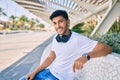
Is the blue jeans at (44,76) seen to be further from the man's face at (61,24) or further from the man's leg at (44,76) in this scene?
the man's face at (61,24)

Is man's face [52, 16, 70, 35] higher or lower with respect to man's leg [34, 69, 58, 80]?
higher

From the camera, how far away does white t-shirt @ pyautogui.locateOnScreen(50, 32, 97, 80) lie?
2490 mm

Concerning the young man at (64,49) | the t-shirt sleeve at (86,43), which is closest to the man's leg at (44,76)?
the young man at (64,49)

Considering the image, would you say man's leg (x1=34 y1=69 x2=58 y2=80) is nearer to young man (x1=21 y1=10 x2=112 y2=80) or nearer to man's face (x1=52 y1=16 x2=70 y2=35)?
young man (x1=21 y1=10 x2=112 y2=80)

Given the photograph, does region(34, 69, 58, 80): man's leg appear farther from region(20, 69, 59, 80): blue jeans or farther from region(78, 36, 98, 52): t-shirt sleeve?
region(78, 36, 98, 52): t-shirt sleeve

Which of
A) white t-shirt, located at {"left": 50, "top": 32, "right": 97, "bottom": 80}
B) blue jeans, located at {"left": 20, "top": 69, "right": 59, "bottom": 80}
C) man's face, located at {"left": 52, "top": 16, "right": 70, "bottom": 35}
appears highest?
man's face, located at {"left": 52, "top": 16, "right": 70, "bottom": 35}

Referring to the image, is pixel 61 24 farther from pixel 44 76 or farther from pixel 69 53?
pixel 44 76

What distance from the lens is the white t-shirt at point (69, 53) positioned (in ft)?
8.17

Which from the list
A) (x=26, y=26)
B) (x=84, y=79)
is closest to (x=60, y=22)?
(x=84, y=79)

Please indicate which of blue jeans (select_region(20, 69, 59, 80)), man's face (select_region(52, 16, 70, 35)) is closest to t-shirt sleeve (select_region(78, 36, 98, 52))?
man's face (select_region(52, 16, 70, 35))

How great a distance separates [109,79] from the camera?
8.68 ft

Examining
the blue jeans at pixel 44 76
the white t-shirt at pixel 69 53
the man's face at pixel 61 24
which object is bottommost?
the blue jeans at pixel 44 76

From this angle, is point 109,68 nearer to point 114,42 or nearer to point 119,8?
point 114,42

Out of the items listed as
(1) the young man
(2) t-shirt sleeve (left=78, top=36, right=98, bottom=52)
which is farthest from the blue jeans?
(2) t-shirt sleeve (left=78, top=36, right=98, bottom=52)
